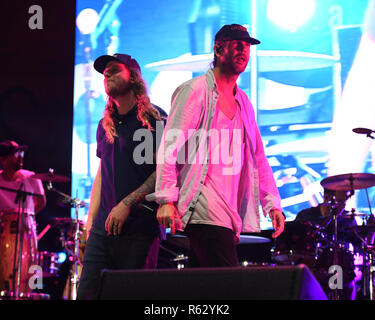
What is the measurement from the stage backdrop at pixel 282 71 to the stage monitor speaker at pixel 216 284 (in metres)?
5.12

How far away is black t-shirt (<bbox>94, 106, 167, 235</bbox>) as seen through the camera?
3.01m

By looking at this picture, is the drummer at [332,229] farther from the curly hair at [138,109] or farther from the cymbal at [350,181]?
the curly hair at [138,109]

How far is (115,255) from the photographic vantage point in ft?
9.50

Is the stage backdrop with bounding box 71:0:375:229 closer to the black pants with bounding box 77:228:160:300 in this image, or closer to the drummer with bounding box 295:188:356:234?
the drummer with bounding box 295:188:356:234

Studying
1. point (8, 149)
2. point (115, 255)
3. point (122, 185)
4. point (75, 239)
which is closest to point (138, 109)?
point (122, 185)

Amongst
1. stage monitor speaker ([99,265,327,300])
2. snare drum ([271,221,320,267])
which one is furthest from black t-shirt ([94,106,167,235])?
snare drum ([271,221,320,267])

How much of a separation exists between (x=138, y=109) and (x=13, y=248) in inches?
177

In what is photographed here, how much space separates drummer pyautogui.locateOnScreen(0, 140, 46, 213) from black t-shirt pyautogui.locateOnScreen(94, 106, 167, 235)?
3994 mm

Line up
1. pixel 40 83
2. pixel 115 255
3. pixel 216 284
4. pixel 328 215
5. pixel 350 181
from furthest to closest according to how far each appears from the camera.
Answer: pixel 40 83 → pixel 328 215 → pixel 350 181 → pixel 115 255 → pixel 216 284

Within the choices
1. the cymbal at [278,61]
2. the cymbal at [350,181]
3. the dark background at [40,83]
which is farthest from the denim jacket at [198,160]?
the dark background at [40,83]

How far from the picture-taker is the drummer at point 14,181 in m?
6.96

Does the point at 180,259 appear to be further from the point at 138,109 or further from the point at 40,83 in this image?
the point at 138,109
